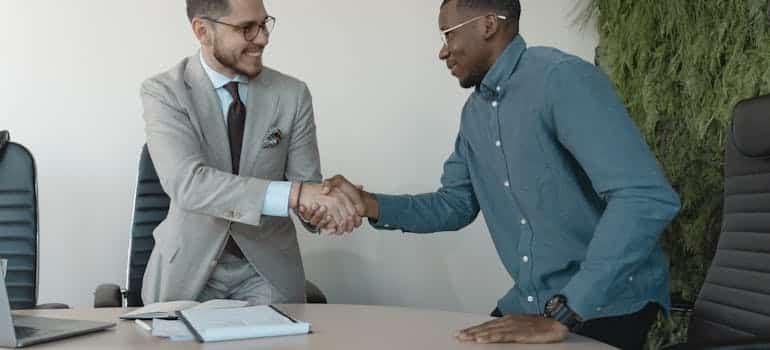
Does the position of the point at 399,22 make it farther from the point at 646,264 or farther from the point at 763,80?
the point at 646,264

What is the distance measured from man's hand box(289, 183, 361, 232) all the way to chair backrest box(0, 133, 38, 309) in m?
0.98

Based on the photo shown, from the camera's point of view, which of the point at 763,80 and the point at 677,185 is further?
the point at 677,185

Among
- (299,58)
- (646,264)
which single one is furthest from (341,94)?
(646,264)

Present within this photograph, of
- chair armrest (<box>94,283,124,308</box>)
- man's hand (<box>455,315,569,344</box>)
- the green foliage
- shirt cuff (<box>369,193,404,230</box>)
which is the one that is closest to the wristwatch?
man's hand (<box>455,315,569,344</box>)

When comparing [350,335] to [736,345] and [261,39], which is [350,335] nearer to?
[736,345]

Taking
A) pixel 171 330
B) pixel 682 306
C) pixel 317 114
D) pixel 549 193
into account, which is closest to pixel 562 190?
pixel 549 193

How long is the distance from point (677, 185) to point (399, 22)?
1356 millimetres

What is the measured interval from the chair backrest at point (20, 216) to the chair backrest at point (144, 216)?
0.33 metres

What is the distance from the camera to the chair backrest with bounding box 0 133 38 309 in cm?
317

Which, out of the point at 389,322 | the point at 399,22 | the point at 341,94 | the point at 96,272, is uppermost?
the point at 399,22

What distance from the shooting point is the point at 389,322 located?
219 cm

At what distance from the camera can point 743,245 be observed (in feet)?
8.51

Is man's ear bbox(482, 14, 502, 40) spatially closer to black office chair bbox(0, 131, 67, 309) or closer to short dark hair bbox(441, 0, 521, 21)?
short dark hair bbox(441, 0, 521, 21)

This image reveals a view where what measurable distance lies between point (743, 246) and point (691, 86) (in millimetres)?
949
